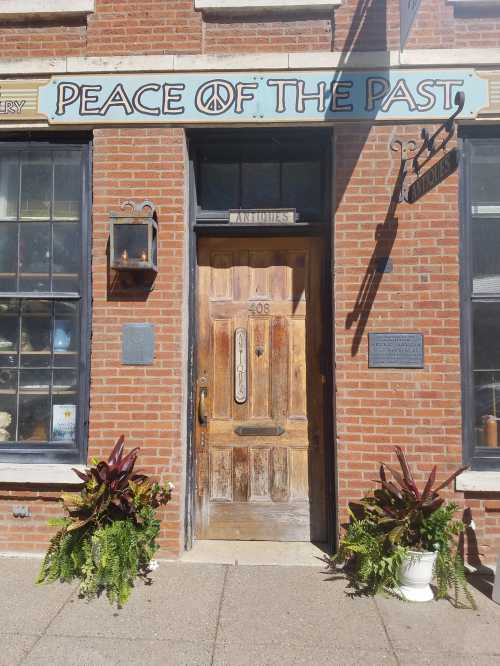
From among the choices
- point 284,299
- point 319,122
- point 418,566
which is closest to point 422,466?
point 418,566

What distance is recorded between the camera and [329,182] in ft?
14.7

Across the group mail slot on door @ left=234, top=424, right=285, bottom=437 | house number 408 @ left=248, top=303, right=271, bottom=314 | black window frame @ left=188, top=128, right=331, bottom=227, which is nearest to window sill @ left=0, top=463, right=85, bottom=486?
mail slot on door @ left=234, top=424, right=285, bottom=437

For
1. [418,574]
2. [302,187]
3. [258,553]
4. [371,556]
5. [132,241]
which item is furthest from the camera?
[302,187]

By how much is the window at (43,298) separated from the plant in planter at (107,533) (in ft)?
2.37

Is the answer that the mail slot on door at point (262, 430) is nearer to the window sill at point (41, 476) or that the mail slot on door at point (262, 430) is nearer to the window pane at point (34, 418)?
the window sill at point (41, 476)

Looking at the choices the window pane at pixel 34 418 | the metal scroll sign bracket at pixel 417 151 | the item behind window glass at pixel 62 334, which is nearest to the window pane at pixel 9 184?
the item behind window glass at pixel 62 334

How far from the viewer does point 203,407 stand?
4.49 m

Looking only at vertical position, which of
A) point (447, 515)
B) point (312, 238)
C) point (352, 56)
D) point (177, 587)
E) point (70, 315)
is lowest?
point (177, 587)

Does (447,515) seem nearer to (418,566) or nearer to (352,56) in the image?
(418,566)

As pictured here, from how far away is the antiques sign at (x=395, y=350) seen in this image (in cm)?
412

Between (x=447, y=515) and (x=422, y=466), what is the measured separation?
562 mm

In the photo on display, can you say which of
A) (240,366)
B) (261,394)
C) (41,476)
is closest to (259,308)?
(240,366)

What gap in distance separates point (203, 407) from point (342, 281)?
166 cm

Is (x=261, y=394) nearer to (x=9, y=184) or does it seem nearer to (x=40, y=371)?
(x=40, y=371)
